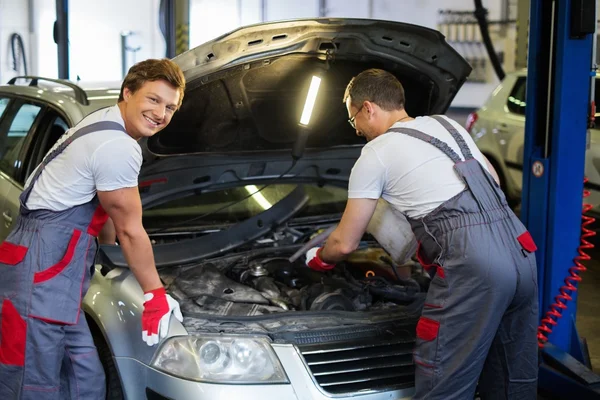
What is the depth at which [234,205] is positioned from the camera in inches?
154

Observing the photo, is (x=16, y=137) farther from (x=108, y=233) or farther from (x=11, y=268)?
(x=11, y=268)

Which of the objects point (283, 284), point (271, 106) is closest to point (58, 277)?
point (283, 284)

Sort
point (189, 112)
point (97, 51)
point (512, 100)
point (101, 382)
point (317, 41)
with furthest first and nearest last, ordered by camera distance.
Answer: point (97, 51)
point (512, 100)
point (189, 112)
point (317, 41)
point (101, 382)

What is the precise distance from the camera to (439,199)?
8.54 ft

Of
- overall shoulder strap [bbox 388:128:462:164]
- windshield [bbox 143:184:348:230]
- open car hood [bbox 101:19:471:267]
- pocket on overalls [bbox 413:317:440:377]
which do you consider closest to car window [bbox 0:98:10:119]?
windshield [bbox 143:184:348:230]

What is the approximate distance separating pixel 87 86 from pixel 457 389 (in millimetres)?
2708

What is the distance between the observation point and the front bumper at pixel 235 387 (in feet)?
8.21

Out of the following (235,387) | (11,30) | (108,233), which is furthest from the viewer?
(11,30)

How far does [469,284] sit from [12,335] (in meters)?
1.52

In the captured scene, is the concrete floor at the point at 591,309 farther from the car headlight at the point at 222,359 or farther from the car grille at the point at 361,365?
the car headlight at the point at 222,359

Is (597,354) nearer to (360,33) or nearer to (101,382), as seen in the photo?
(360,33)

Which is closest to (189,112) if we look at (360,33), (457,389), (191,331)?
(360,33)

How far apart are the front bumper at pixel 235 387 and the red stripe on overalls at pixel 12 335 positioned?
320mm

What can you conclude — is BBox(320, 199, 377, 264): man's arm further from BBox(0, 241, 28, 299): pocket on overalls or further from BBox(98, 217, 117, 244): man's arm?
BBox(0, 241, 28, 299): pocket on overalls
